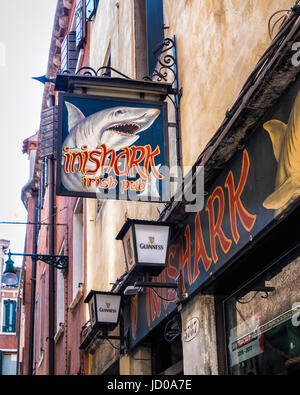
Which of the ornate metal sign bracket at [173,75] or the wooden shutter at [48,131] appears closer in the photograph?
the ornate metal sign bracket at [173,75]

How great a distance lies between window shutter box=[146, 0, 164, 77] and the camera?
9667 millimetres

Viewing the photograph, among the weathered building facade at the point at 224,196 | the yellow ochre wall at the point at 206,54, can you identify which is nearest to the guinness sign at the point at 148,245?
the weathered building facade at the point at 224,196

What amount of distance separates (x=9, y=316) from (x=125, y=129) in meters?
34.2

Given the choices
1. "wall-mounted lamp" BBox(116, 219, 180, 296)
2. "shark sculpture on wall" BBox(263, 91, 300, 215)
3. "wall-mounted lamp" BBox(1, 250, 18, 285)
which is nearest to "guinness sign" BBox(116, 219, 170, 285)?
"wall-mounted lamp" BBox(116, 219, 180, 296)

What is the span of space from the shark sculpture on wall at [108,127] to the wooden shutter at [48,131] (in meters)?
9.05

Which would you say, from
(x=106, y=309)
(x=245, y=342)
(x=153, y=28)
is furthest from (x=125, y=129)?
(x=106, y=309)

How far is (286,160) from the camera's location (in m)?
5.25

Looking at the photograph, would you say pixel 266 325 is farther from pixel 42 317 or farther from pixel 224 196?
pixel 42 317

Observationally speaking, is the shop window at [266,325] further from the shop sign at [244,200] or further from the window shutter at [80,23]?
the window shutter at [80,23]

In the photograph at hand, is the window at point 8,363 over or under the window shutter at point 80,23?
under

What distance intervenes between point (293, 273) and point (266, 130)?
113 cm

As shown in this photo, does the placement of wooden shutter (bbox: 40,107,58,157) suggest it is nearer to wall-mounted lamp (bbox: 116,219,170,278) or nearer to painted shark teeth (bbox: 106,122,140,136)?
painted shark teeth (bbox: 106,122,140,136)

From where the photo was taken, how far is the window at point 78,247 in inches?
609

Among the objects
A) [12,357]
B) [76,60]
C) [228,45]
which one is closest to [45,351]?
[76,60]
